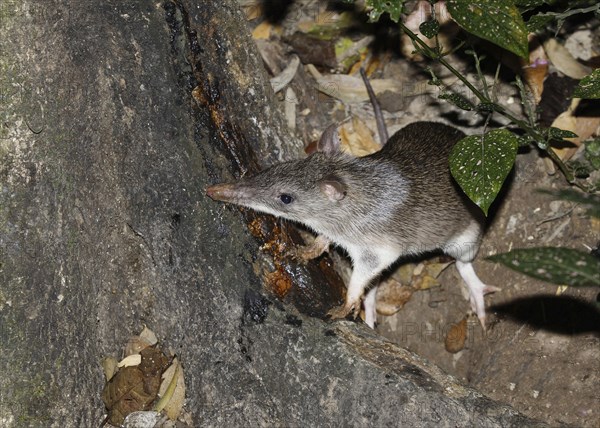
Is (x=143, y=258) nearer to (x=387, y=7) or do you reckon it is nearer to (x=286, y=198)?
(x=286, y=198)

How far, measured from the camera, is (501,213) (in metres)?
5.85

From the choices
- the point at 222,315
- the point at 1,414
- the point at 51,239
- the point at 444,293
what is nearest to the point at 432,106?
the point at 444,293

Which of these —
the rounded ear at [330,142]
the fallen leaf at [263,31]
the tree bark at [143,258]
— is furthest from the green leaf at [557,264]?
the fallen leaf at [263,31]

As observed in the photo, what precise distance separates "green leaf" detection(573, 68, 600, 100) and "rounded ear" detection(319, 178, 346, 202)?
1.58 meters

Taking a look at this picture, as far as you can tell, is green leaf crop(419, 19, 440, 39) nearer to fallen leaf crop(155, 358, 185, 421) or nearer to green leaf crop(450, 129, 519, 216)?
green leaf crop(450, 129, 519, 216)

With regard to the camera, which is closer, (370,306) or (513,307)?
(513,307)

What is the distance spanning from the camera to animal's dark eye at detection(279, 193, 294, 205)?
479 cm

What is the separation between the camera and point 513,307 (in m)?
5.59

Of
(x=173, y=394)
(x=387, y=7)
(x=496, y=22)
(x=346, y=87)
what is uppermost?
(x=387, y=7)

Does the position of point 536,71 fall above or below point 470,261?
above

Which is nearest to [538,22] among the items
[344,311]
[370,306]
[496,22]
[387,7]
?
[496,22]

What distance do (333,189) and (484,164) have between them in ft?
→ 3.73

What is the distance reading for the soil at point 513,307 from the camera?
4977 millimetres

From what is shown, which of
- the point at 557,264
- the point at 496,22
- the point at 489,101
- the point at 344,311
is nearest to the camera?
the point at 557,264
